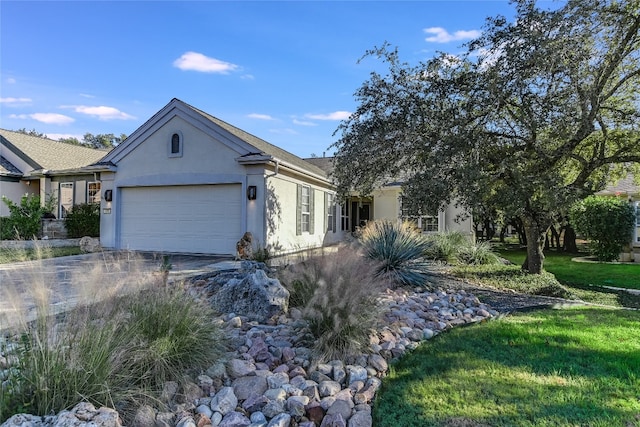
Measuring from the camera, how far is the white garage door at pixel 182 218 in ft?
38.8

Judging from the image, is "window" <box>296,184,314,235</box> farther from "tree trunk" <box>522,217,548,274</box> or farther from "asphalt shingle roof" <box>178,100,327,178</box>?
"tree trunk" <box>522,217,548,274</box>

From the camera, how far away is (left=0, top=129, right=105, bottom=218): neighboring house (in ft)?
57.4

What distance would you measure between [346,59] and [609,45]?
5.77 m

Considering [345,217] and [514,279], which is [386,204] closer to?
[345,217]

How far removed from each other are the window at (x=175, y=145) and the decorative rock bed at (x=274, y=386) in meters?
8.87

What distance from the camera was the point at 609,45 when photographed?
7953 mm

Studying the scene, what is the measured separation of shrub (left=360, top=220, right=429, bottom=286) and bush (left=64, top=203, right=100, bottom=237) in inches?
520

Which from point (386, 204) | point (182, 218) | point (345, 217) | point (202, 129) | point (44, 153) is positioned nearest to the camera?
point (202, 129)

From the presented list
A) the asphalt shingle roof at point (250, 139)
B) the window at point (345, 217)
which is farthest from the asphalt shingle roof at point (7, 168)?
the window at point (345, 217)

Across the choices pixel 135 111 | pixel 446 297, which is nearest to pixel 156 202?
pixel 135 111

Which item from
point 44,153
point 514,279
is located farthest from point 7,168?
point 514,279

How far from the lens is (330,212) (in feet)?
56.6

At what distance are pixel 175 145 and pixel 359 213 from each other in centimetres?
1068

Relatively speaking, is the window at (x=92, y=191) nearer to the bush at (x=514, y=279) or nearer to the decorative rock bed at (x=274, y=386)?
the decorative rock bed at (x=274, y=386)
